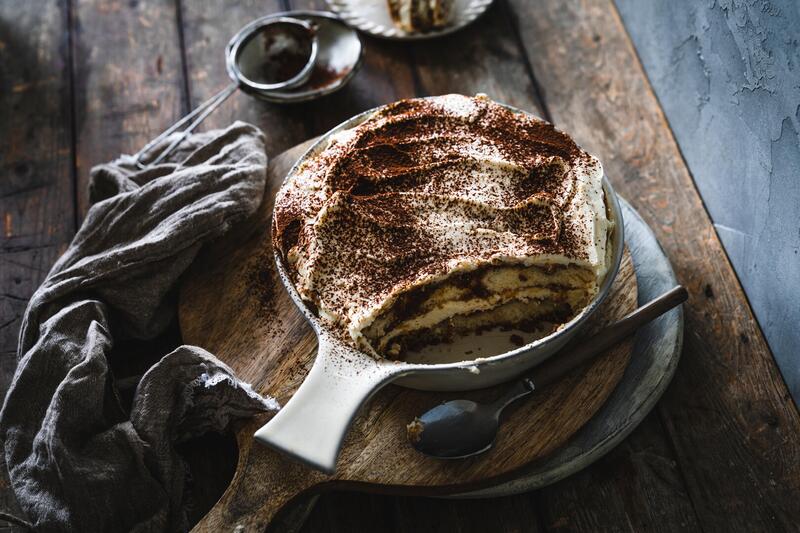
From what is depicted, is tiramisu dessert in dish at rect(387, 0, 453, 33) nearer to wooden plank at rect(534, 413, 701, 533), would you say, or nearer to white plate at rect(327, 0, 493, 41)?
white plate at rect(327, 0, 493, 41)

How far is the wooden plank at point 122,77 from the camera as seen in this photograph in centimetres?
301

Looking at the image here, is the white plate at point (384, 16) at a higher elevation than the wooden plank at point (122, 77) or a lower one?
higher

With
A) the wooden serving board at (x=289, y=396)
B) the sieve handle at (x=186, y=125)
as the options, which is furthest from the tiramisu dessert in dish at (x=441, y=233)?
the sieve handle at (x=186, y=125)

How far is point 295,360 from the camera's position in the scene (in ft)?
7.23

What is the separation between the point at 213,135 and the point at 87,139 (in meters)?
0.61

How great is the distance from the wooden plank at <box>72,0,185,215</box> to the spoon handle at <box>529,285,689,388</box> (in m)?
1.78

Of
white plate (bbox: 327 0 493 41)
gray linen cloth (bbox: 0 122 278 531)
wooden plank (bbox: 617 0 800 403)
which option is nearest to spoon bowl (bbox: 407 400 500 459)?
gray linen cloth (bbox: 0 122 278 531)

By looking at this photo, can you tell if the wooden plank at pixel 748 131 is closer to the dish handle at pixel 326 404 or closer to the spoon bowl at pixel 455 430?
the spoon bowl at pixel 455 430

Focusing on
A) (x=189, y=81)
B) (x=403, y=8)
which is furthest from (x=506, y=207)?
(x=189, y=81)

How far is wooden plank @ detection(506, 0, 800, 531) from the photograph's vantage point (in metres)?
2.05

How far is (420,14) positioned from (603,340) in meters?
1.75

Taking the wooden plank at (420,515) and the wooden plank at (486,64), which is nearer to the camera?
the wooden plank at (420,515)

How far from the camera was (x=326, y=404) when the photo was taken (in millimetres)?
1828

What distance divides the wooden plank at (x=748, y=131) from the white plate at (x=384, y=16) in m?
0.79
